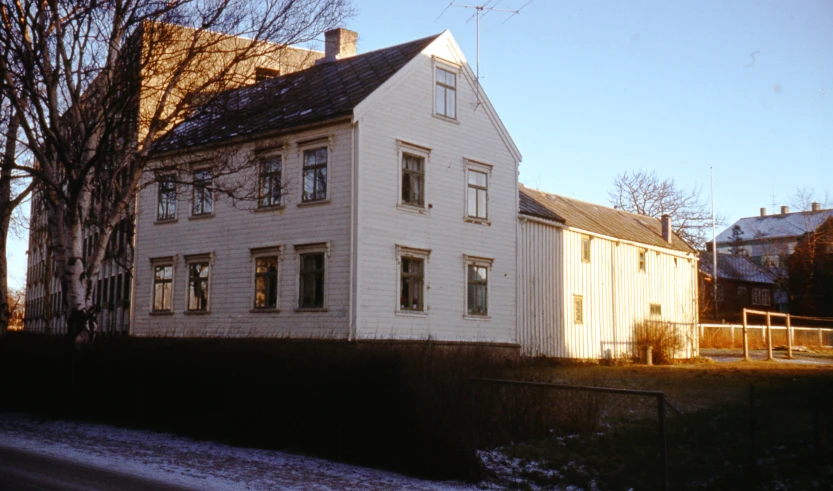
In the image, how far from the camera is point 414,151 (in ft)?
92.8

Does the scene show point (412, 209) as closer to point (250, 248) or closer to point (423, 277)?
point (423, 277)

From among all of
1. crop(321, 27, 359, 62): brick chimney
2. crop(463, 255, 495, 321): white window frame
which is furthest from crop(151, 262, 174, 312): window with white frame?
crop(463, 255, 495, 321): white window frame

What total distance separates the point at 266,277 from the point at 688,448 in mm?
18829

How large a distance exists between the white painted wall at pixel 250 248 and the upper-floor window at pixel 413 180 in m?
2.41

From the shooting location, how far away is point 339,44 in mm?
35094

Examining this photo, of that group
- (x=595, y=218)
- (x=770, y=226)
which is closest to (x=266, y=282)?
(x=595, y=218)

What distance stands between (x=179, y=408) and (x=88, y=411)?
3420mm

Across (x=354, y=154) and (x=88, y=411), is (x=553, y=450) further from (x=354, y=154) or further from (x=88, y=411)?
(x=354, y=154)

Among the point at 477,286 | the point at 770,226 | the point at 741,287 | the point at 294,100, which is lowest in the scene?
the point at 477,286

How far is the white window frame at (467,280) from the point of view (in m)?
29.2

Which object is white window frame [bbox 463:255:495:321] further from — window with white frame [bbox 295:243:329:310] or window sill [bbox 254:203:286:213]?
window sill [bbox 254:203:286:213]

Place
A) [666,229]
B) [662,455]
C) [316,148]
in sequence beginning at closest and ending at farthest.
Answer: [662,455] → [316,148] → [666,229]

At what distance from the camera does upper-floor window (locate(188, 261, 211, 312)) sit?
30578 mm

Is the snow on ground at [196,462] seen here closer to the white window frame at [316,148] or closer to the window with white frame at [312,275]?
the window with white frame at [312,275]
